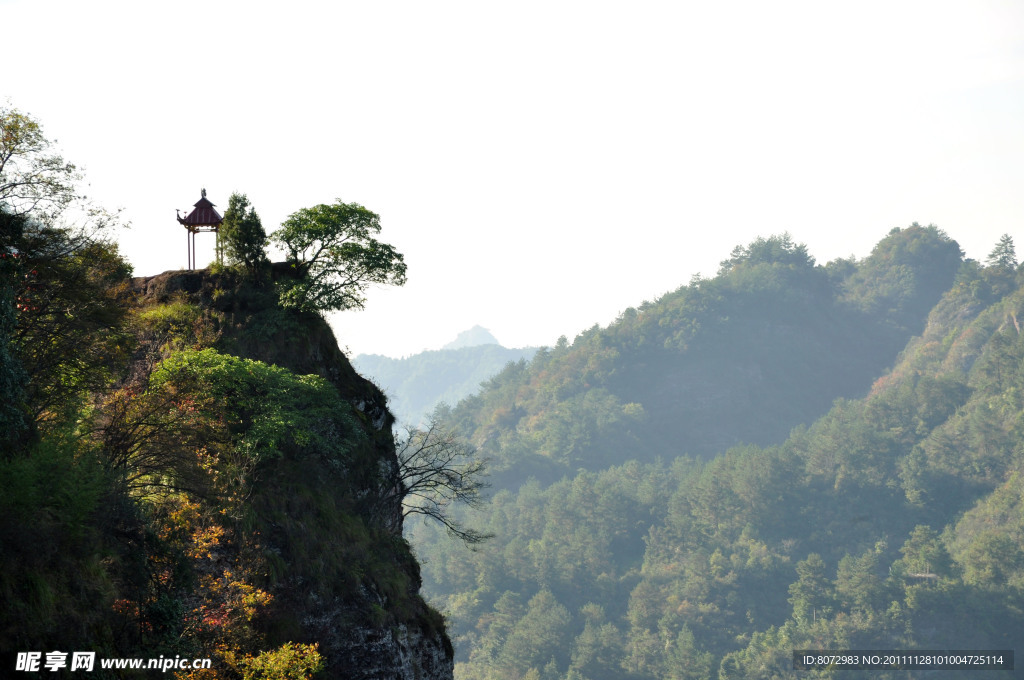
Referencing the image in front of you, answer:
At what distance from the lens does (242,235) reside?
29.4 metres

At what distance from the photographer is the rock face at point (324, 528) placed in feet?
73.1

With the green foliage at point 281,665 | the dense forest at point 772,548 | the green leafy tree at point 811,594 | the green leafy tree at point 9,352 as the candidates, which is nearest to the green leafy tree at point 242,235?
the green leafy tree at point 9,352

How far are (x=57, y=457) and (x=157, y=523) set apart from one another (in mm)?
4318

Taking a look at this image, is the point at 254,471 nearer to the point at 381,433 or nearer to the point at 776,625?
the point at 381,433

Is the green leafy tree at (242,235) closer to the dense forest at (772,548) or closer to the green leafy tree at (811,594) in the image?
the dense forest at (772,548)

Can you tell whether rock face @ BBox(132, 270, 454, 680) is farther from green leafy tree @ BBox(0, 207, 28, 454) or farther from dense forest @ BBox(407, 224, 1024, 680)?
dense forest @ BBox(407, 224, 1024, 680)

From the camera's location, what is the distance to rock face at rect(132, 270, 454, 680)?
22.3 m

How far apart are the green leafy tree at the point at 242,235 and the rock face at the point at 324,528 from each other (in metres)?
0.79

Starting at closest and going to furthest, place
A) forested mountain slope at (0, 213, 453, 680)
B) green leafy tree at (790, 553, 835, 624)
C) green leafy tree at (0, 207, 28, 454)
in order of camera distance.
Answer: green leafy tree at (0, 207, 28, 454) → forested mountain slope at (0, 213, 453, 680) → green leafy tree at (790, 553, 835, 624)

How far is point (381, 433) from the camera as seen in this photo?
30.6 meters

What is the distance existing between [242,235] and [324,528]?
1165cm

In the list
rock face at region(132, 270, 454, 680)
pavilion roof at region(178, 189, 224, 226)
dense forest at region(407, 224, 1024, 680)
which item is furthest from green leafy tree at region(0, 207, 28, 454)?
dense forest at region(407, 224, 1024, 680)

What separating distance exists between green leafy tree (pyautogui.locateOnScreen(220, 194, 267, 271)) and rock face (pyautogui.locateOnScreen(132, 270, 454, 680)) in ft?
2.58

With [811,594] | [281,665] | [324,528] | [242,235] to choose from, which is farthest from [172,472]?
[811,594]
